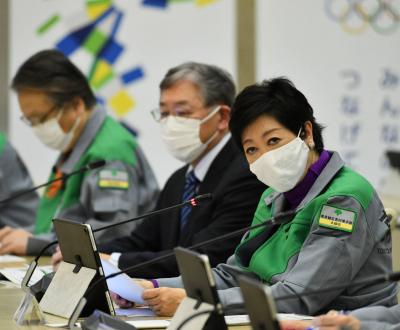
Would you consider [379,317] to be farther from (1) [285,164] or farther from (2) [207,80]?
(2) [207,80]

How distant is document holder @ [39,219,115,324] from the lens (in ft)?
8.16

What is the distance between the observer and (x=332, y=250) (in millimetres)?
2533

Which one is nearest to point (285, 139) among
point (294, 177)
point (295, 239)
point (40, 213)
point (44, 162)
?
point (294, 177)

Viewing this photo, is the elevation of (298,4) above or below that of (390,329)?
above

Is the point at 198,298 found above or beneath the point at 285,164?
beneath

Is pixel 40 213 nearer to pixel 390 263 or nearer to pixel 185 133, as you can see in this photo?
pixel 185 133

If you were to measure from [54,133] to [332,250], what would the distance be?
86.9 inches

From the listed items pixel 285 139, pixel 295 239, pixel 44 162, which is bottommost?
pixel 44 162

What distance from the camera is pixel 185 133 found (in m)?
3.77

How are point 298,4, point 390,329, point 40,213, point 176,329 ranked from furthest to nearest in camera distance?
point 298,4
point 40,213
point 390,329
point 176,329

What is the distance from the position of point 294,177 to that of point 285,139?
112 mm

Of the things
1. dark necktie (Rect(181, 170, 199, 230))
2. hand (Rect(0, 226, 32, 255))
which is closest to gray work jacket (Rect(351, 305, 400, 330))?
dark necktie (Rect(181, 170, 199, 230))

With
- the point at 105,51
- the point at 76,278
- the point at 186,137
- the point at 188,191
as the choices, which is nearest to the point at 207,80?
the point at 186,137

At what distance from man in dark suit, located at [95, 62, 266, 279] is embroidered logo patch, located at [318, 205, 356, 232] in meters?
0.92
